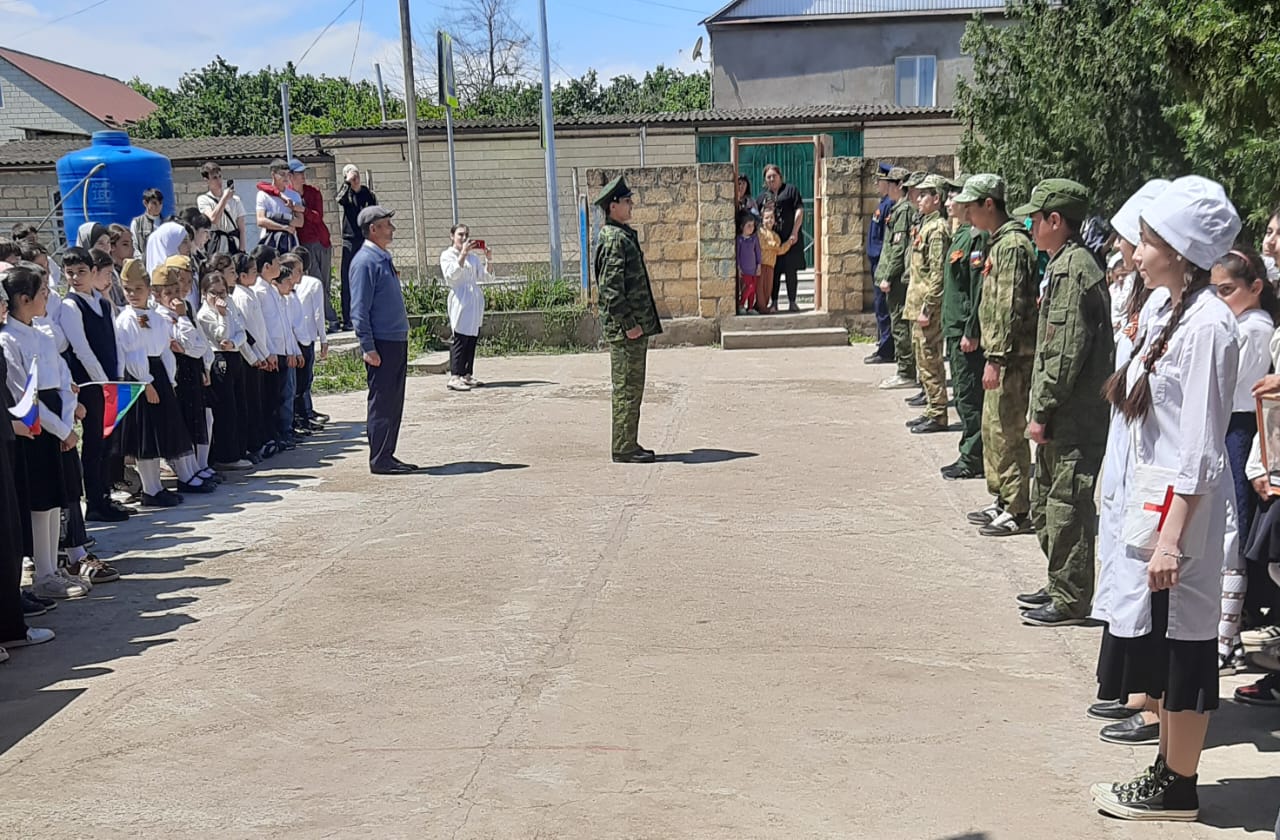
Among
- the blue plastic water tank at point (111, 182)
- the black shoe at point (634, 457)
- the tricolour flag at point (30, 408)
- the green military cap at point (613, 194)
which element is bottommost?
the black shoe at point (634, 457)

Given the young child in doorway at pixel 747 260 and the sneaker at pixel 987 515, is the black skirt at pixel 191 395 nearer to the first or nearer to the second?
the sneaker at pixel 987 515

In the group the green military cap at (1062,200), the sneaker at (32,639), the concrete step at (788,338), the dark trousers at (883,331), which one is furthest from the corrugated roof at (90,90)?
the green military cap at (1062,200)

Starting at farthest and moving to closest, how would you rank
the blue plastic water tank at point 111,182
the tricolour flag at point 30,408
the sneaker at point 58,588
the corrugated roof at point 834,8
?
1. the corrugated roof at point 834,8
2. the blue plastic water tank at point 111,182
3. the sneaker at point 58,588
4. the tricolour flag at point 30,408

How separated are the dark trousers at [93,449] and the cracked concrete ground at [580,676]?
293mm

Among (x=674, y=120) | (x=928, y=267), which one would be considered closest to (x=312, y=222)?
(x=928, y=267)

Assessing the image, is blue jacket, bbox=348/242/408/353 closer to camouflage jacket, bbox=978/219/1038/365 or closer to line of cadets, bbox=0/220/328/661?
line of cadets, bbox=0/220/328/661

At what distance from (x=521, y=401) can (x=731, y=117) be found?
14.1 metres

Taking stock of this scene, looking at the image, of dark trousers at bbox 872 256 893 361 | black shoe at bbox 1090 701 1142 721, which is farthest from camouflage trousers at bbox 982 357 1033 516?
dark trousers at bbox 872 256 893 361

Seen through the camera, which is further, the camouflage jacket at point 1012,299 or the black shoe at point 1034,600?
the camouflage jacket at point 1012,299

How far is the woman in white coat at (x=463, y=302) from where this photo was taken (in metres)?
13.4

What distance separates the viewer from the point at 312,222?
1584 cm

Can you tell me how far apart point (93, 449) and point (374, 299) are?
2.30 metres

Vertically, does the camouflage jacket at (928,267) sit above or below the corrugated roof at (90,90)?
below

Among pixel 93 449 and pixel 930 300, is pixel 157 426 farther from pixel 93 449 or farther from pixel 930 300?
pixel 930 300
